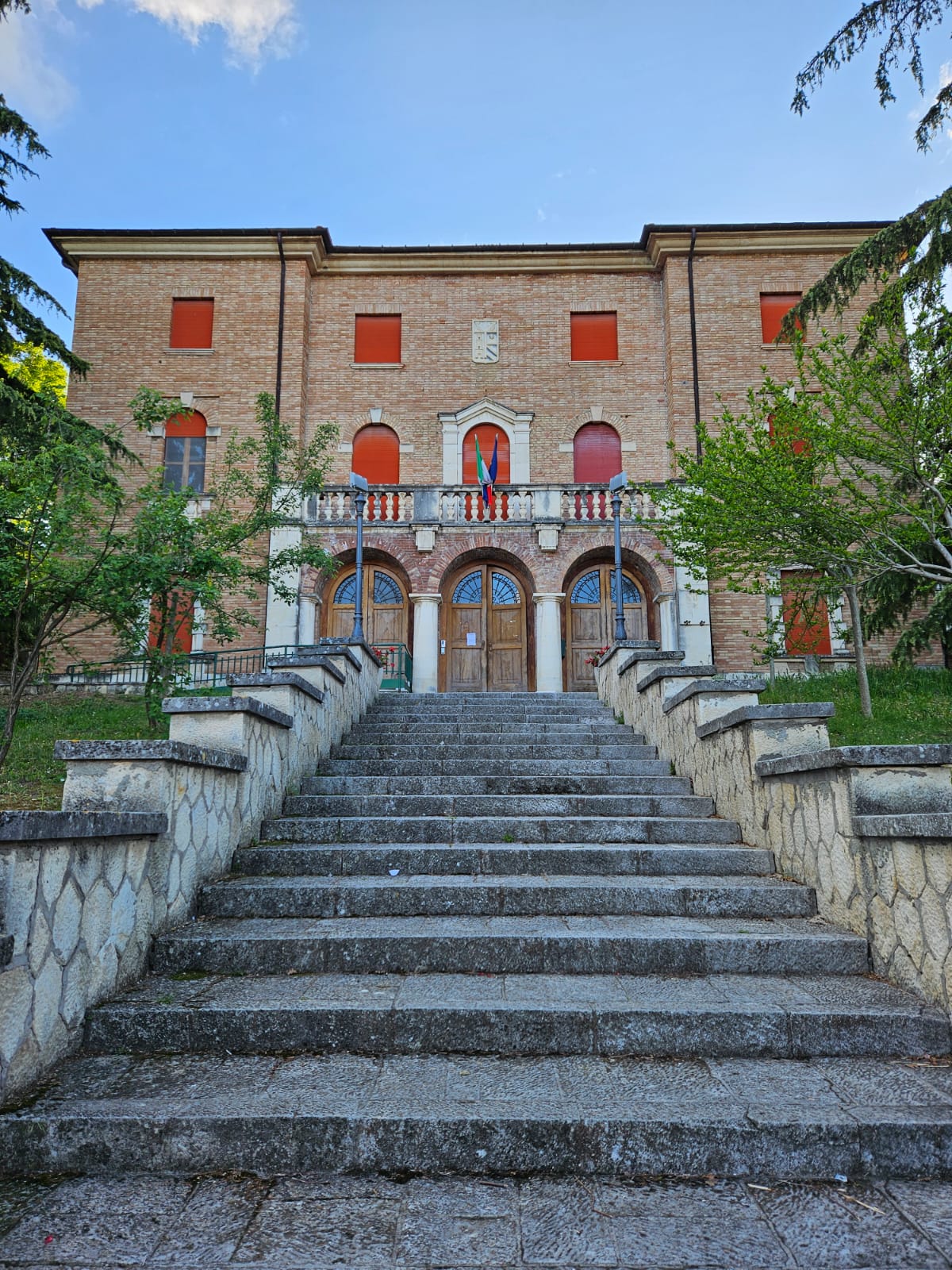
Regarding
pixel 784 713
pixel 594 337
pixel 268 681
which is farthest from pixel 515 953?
pixel 594 337

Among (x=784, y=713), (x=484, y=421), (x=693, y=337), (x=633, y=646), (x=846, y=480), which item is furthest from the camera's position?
(x=484, y=421)

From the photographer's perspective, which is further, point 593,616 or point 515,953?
point 593,616

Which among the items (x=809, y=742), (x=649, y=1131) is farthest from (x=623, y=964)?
(x=809, y=742)

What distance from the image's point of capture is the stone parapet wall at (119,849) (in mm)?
2932

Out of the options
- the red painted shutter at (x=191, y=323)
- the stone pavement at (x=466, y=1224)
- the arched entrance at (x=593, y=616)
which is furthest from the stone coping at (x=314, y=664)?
the red painted shutter at (x=191, y=323)

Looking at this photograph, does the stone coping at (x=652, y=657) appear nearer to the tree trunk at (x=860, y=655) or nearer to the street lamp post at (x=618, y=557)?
the street lamp post at (x=618, y=557)

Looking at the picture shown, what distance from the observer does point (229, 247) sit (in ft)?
62.7

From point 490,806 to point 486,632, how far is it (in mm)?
11564

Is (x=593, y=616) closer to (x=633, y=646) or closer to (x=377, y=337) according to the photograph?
(x=633, y=646)

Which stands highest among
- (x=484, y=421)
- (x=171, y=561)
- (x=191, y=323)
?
(x=191, y=323)

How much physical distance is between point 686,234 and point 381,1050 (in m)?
19.7

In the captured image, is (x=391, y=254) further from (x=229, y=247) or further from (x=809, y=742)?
(x=809, y=742)

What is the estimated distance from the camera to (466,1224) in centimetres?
233

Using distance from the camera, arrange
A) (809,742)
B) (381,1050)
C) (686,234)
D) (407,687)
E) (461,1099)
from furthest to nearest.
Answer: (686,234)
(407,687)
(809,742)
(381,1050)
(461,1099)
